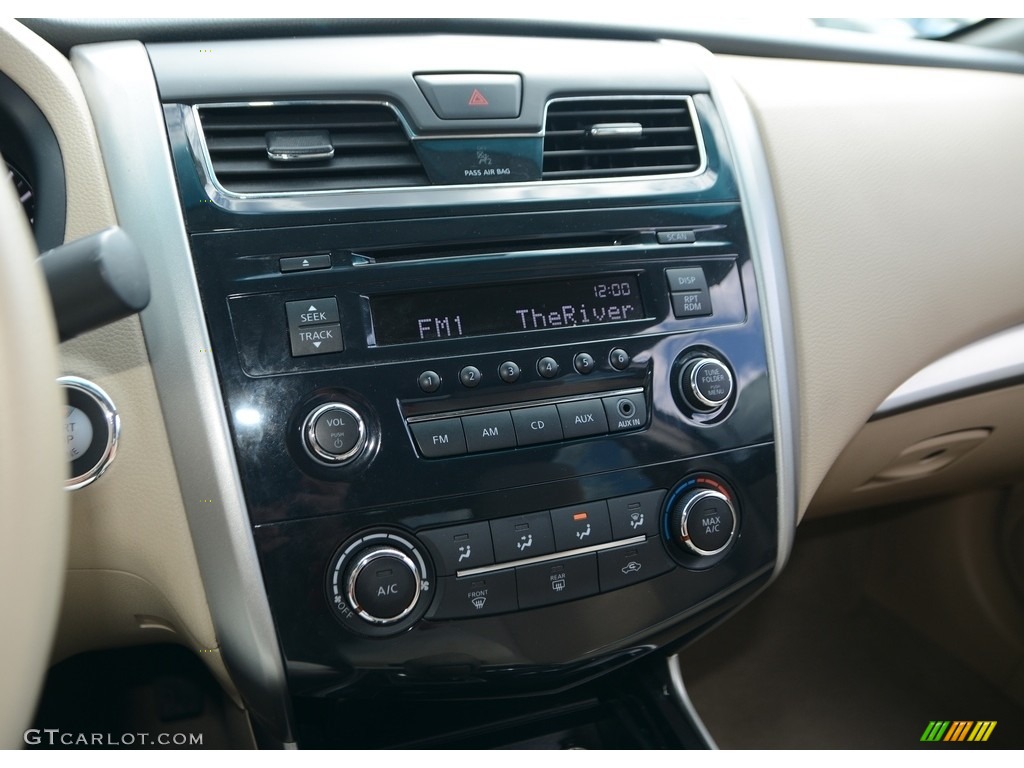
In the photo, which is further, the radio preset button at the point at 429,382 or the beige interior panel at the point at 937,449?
the beige interior panel at the point at 937,449

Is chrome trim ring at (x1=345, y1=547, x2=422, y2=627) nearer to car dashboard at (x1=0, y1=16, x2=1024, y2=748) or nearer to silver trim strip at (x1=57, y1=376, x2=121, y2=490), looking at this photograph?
car dashboard at (x1=0, y1=16, x2=1024, y2=748)

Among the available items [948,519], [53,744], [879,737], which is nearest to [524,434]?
[53,744]

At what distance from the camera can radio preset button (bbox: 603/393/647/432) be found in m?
0.93

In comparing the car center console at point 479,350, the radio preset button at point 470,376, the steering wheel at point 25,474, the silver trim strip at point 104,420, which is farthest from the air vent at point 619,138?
the steering wheel at point 25,474

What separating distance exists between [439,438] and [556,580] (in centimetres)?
18

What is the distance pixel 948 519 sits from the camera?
5.55ft

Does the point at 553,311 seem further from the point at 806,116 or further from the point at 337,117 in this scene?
the point at 806,116

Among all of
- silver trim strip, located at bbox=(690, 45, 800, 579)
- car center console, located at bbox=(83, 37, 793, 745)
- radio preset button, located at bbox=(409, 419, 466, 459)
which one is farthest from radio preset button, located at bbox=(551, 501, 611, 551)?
silver trim strip, located at bbox=(690, 45, 800, 579)

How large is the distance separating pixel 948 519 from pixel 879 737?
0.43m

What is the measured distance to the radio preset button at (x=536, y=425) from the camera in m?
0.89

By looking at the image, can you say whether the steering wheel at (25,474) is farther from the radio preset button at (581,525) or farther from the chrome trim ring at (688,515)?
the chrome trim ring at (688,515)

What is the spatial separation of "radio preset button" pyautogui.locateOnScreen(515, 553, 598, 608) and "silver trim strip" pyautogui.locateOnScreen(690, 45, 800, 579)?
0.80 ft

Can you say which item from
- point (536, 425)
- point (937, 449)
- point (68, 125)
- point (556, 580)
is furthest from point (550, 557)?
point (937, 449)

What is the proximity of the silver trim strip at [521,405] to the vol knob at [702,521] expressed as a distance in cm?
12
